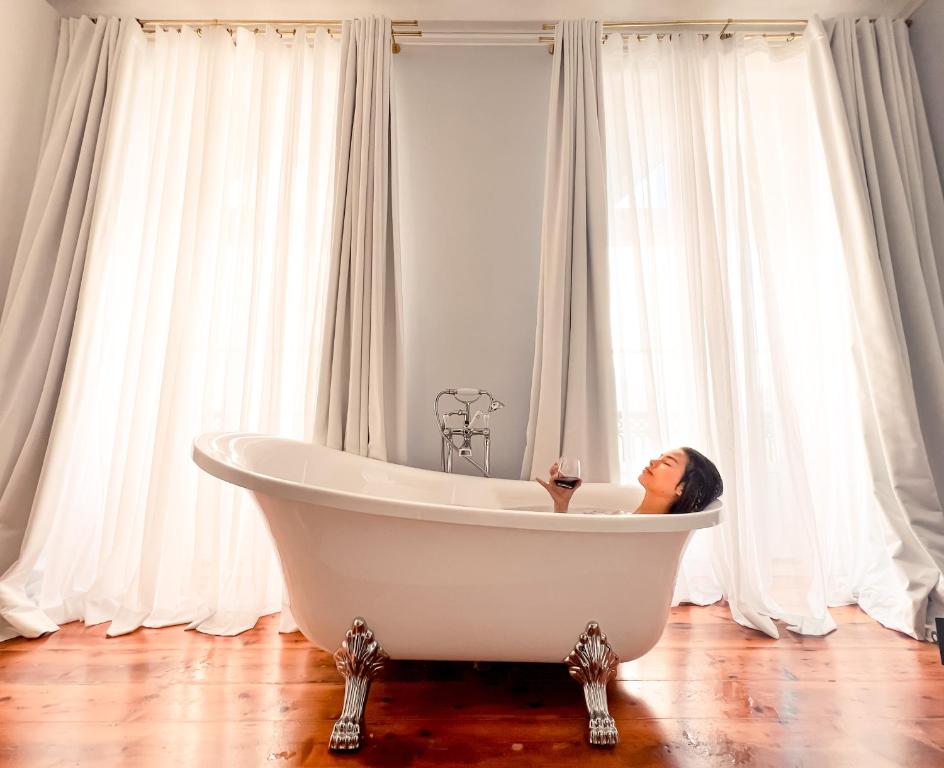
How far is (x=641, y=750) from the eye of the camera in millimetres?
1186

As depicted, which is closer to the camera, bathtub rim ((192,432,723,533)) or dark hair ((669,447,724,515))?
bathtub rim ((192,432,723,533))

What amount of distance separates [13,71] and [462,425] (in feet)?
8.01

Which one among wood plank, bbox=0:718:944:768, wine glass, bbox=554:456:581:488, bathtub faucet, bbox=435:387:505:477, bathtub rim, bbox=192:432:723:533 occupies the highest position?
bathtub faucet, bbox=435:387:505:477

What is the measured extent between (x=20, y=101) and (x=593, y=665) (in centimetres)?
311

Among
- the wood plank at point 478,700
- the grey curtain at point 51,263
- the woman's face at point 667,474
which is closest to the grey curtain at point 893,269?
the wood plank at point 478,700

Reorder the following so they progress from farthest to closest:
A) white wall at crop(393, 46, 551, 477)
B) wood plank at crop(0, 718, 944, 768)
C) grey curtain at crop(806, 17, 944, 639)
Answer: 1. white wall at crop(393, 46, 551, 477)
2. grey curtain at crop(806, 17, 944, 639)
3. wood plank at crop(0, 718, 944, 768)

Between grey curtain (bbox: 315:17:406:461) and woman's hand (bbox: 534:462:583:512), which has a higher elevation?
grey curtain (bbox: 315:17:406:461)

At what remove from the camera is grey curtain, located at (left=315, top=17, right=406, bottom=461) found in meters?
2.08

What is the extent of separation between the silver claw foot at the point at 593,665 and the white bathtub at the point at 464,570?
0.03 metres

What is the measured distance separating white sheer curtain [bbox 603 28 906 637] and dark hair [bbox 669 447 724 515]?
2.16 feet

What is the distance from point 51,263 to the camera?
2.14 m

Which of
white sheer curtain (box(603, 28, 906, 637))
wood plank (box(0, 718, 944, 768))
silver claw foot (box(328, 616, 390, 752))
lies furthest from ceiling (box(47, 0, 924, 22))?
wood plank (box(0, 718, 944, 768))

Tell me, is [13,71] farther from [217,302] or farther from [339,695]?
[339,695]

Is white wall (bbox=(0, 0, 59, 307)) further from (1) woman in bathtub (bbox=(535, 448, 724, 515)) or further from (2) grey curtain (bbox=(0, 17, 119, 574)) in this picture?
(1) woman in bathtub (bbox=(535, 448, 724, 515))
